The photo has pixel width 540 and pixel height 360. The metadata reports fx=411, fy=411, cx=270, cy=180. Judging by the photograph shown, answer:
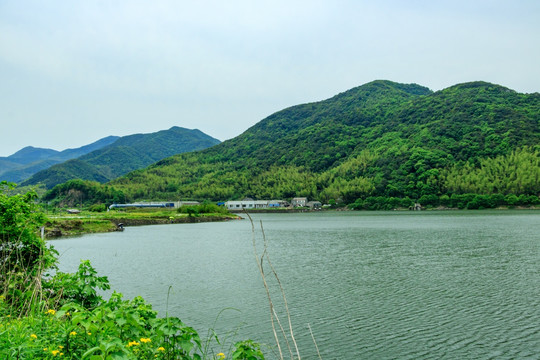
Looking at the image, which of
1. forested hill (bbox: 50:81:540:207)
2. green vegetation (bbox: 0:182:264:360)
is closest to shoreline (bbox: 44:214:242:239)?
green vegetation (bbox: 0:182:264:360)

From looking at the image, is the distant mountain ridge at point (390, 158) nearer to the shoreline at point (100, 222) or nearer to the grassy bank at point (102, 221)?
the grassy bank at point (102, 221)

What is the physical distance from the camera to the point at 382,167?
386 feet

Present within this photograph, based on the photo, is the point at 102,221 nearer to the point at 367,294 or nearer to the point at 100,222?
the point at 100,222

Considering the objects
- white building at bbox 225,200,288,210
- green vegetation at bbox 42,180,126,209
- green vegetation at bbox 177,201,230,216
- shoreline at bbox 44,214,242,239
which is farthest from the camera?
white building at bbox 225,200,288,210

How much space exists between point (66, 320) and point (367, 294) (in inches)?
432

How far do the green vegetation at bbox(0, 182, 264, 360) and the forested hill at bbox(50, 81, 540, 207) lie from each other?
10082 cm

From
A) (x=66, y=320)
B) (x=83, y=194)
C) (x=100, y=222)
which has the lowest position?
(x=100, y=222)

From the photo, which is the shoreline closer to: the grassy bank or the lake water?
the grassy bank

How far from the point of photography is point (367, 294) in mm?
14414

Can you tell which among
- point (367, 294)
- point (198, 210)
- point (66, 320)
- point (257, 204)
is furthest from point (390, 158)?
point (66, 320)

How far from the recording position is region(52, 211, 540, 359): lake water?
9578mm

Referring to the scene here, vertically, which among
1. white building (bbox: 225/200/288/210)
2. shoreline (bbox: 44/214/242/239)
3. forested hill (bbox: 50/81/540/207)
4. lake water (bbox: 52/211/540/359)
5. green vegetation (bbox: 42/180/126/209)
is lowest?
lake water (bbox: 52/211/540/359)

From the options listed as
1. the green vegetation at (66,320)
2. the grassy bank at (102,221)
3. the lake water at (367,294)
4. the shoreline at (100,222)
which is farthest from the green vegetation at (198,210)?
the green vegetation at (66,320)

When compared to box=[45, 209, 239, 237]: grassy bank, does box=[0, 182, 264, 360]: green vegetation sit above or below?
above
